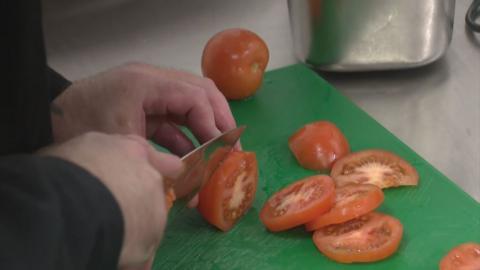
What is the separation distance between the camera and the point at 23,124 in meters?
0.69

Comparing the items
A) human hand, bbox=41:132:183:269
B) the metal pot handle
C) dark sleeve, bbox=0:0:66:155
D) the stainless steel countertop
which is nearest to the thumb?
human hand, bbox=41:132:183:269

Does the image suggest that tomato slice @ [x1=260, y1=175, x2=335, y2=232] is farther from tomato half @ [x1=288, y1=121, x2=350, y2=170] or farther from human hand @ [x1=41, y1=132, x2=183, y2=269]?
human hand @ [x1=41, y1=132, x2=183, y2=269]

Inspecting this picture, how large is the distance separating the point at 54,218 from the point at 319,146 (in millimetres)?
458

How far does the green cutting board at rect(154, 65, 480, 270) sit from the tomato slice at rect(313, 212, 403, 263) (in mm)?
10

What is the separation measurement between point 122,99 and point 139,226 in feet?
0.89

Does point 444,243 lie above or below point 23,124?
below

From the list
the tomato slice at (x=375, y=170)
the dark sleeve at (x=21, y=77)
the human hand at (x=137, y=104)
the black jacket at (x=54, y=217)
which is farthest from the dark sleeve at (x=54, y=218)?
the tomato slice at (x=375, y=170)

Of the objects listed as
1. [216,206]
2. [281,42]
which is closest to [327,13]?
[281,42]

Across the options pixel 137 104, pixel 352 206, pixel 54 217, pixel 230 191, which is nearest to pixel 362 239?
pixel 352 206

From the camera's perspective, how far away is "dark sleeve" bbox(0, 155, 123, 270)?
52 centimetres

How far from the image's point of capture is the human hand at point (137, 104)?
0.83m

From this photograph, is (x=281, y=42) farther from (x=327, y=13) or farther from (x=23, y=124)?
(x=23, y=124)

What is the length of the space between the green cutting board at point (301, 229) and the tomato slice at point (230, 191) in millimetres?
14

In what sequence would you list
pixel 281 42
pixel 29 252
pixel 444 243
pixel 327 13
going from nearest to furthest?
1. pixel 29 252
2. pixel 444 243
3. pixel 327 13
4. pixel 281 42
